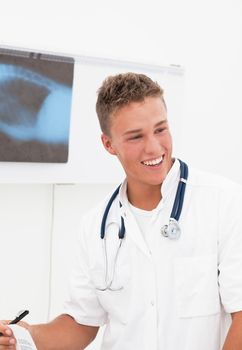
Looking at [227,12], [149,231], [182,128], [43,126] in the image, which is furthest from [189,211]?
[227,12]

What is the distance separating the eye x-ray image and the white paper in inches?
32.2

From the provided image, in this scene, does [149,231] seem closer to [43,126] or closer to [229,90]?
[43,126]

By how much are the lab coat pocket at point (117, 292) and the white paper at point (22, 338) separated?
A: 9.4 inches

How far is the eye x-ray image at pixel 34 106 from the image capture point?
201 centimetres

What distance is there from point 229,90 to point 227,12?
1.31 feet

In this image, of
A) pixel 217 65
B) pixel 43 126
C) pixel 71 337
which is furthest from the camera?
pixel 217 65

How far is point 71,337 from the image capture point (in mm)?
1555

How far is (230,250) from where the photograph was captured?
135cm

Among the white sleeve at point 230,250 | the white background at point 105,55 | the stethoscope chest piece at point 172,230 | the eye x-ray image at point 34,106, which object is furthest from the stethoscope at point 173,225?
the white background at point 105,55

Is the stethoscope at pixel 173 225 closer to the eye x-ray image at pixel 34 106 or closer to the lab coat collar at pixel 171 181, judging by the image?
the lab coat collar at pixel 171 181

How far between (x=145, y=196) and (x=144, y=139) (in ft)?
0.63

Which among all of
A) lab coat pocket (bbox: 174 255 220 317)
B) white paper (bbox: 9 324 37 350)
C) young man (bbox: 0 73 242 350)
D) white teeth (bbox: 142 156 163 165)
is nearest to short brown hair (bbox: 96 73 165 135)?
young man (bbox: 0 73 242 350)

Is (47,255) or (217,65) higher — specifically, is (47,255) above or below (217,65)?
below

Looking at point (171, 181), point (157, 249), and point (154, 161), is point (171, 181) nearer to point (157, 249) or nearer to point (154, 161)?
point (154, 161)
